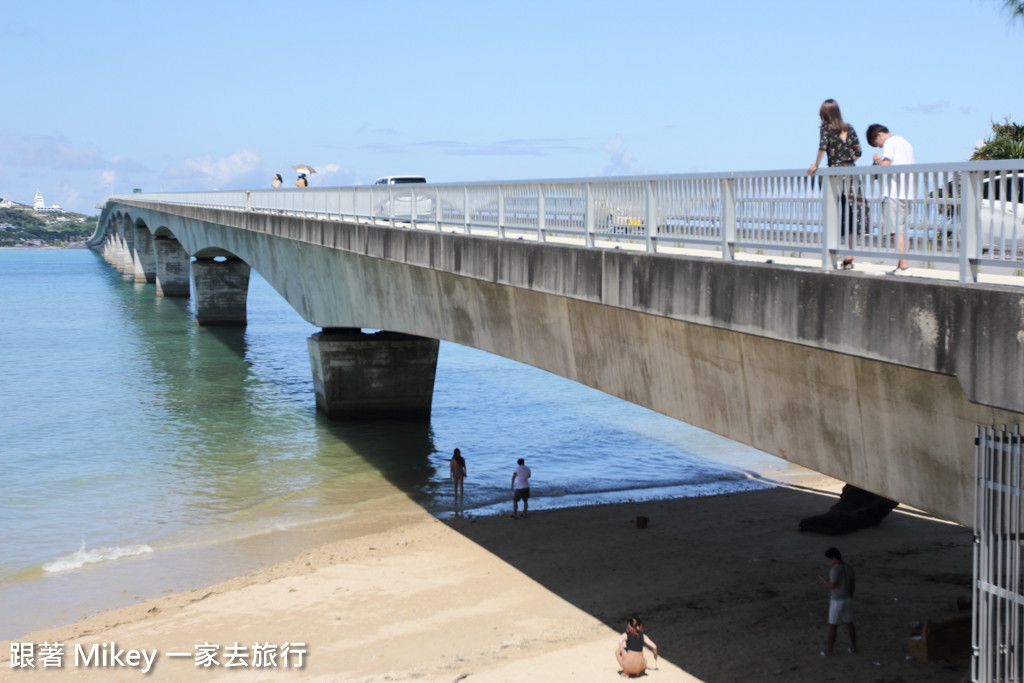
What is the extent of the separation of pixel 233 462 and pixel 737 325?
17218mm

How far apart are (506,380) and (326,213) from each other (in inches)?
613

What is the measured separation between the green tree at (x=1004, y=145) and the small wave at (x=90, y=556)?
52.5ft

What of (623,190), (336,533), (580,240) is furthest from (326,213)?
(623,190)

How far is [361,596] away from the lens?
43.4 ft

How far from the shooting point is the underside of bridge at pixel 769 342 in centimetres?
617

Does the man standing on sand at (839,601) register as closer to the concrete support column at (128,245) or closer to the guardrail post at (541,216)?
the guardrail post at (541,216)

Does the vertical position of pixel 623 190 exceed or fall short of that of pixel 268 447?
it exceeds it

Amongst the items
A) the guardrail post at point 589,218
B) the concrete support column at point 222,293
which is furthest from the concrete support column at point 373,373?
the concrete support column at point 222,293

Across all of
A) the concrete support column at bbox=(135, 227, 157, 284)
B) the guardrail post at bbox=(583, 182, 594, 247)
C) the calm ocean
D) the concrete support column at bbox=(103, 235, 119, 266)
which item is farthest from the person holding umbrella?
the concrete support column at bbox=(103, 235, 119, 266)

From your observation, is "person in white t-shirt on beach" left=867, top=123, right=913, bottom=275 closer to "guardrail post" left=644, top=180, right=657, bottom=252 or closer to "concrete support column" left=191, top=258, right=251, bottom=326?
"guardrail post" left=644, top=180, right=657, bottom=252

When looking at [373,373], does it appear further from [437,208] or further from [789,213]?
[789,213]

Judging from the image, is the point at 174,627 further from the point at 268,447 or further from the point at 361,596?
the point at 268,447

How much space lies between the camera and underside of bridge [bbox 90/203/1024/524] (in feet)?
20.2

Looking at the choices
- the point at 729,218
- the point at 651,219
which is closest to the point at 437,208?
the point at 651,219
